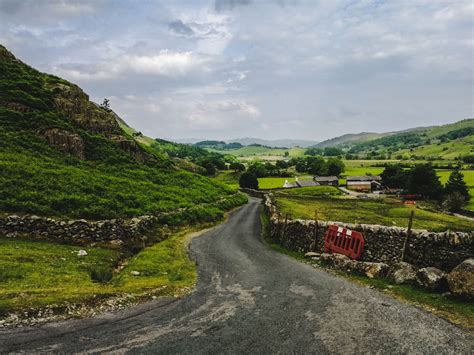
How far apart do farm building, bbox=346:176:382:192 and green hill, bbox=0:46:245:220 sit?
8921cm

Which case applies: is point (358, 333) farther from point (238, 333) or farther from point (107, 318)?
point (107, 318)

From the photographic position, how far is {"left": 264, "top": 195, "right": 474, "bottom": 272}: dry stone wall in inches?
693

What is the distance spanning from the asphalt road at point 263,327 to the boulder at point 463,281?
2.37m

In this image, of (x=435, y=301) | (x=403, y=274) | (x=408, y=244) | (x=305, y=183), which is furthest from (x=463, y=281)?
(x=305, y=183)

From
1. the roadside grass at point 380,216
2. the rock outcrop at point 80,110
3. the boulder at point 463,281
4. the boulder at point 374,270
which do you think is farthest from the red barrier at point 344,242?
the rock outcrop at point 80,110

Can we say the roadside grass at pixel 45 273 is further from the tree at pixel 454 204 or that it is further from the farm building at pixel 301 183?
the farm building at pixel 301 183

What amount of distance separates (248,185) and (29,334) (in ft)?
385

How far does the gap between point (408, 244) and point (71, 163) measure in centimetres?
4219

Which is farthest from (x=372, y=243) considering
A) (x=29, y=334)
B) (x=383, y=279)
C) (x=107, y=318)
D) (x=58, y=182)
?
(x=58, y=182)

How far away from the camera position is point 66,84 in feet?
214

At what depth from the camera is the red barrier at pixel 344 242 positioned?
23.2 meters

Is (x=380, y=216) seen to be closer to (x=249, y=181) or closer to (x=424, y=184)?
(x=424, y=184)

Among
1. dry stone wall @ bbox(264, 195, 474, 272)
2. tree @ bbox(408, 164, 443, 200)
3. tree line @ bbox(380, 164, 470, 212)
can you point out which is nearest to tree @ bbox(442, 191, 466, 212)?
tree line @ bbox(380, 164, 470, 212)

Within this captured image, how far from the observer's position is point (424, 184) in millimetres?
113312
